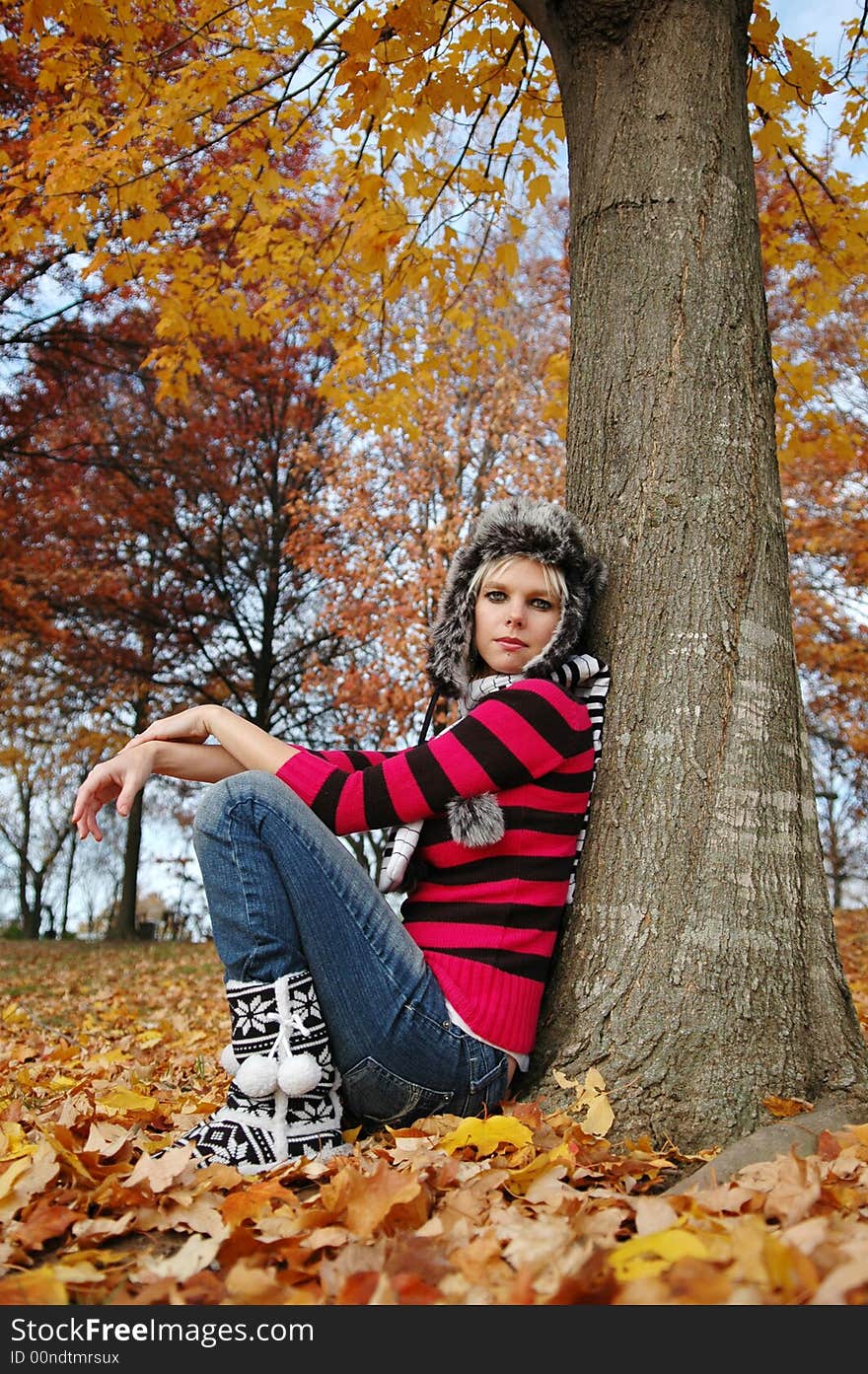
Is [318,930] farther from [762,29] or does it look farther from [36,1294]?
[762,29]

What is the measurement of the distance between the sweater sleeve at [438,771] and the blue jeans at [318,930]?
100 mm

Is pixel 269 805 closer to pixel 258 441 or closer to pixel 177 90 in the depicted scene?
pixel 177 90

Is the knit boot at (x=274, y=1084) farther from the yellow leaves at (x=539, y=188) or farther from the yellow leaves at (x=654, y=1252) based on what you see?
the yellow leaves at (x=539, y=188)

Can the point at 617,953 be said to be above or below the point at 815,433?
below

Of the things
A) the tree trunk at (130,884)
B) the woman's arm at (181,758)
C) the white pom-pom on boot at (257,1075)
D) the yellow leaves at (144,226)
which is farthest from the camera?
the tree trunk at (130,884)

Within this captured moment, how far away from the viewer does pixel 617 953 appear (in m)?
2.50

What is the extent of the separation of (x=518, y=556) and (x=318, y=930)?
1156mm

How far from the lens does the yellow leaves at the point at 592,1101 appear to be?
229 cm

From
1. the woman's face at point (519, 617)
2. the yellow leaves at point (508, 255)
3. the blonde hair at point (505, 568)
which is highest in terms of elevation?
the yellow leaves at point (508, 255)

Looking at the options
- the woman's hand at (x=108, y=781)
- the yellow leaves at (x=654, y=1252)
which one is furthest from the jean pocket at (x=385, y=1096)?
the yellow leaves at (x=654, y=1252)

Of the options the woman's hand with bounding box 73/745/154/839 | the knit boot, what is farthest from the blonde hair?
the knit boot

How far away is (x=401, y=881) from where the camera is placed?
8.46 ft

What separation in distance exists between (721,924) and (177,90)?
176 inches
